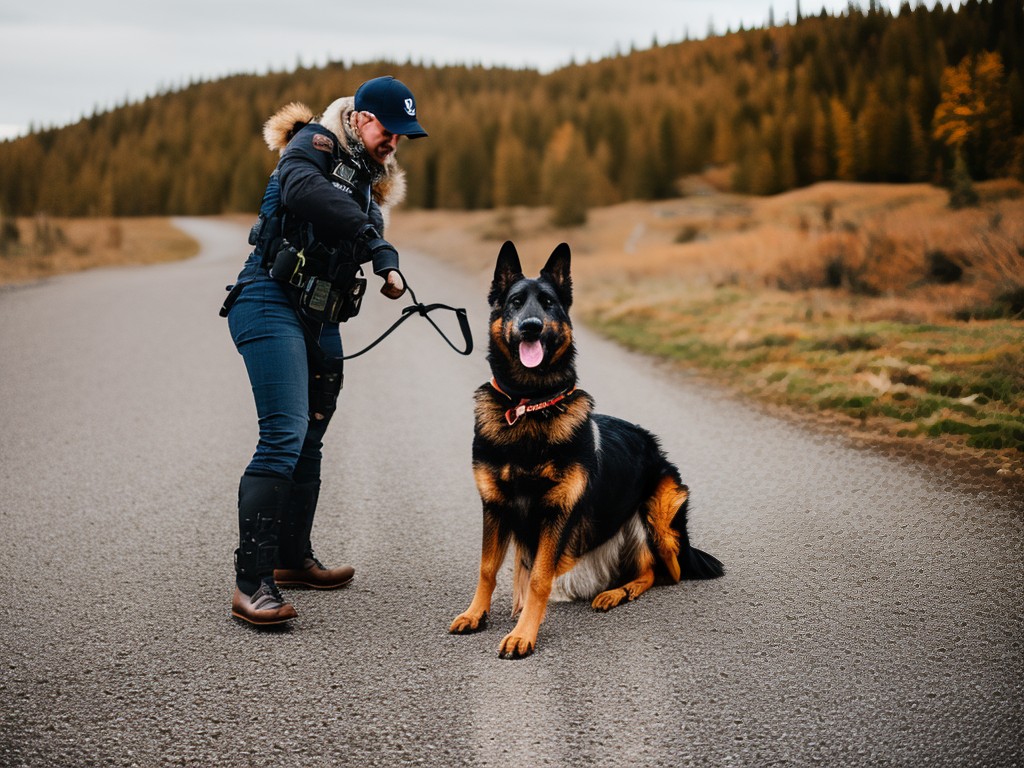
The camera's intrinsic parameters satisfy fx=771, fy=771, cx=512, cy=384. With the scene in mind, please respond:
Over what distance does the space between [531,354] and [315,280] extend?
106 cm

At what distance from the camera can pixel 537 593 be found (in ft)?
10.8

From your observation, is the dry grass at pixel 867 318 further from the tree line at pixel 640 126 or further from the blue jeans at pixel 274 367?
the blue jeans at pixel 274 367

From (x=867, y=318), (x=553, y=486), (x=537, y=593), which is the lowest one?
(x=537, y=593)

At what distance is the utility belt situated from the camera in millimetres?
3488

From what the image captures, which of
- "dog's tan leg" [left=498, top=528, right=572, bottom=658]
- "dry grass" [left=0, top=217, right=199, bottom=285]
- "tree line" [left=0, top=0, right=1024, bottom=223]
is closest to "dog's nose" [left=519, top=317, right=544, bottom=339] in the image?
"dog's tan leg" [left=498, top=528, right=572, bottom=658]

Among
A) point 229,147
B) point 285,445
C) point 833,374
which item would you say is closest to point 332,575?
point 285,445

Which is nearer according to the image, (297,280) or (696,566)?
(297,280)

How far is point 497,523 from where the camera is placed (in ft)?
11.2

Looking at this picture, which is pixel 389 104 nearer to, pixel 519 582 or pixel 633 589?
pixel 519 582

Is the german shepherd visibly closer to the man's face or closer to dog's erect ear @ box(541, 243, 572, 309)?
dog's erect ear @ box(541, 243, 572, 309)

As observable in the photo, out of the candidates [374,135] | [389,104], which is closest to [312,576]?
[374,135]

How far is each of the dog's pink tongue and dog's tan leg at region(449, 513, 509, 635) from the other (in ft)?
2.31

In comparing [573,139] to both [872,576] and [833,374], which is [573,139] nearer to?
[833,374]

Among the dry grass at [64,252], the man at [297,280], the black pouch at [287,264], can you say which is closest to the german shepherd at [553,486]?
the man at [297,280]
